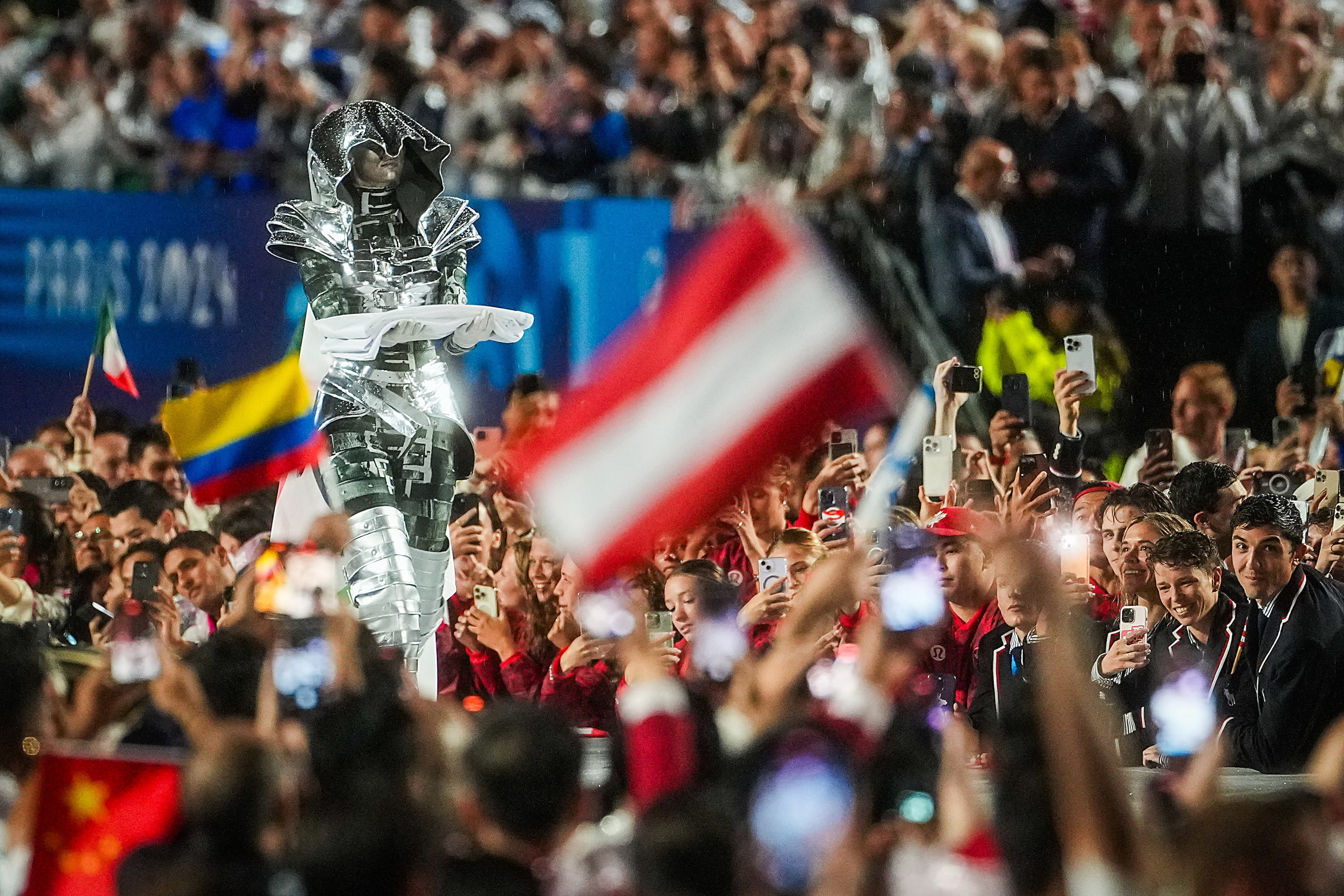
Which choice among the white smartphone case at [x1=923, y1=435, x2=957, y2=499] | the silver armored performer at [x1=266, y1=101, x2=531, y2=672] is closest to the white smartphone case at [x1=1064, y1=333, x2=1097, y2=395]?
the white smartphone case at [x1=923, y1=435, x2=957, y2=499]

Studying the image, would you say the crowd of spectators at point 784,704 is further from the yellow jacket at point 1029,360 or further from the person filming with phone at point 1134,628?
the yellow jacket at point 1029,360

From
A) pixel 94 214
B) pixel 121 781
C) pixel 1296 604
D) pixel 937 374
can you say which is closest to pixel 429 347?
pixel 937 374

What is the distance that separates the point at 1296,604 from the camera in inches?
263

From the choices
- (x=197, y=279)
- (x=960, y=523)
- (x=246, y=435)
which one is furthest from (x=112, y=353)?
(x=960, y=523)

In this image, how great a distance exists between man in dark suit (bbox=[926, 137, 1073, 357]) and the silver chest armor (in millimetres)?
3645

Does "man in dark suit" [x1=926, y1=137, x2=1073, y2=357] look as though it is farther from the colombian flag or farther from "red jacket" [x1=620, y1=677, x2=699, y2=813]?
"red jacket" [x1=620, y1=677, x2=699, y2=813]

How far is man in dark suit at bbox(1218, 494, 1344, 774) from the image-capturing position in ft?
21.6

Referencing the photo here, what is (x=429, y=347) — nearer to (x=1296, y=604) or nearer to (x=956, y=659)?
(x=956, y=659)

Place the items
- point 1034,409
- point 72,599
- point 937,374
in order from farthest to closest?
1. point 1034,409
2. point 72,599
3. point 937,374

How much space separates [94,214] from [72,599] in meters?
3.37

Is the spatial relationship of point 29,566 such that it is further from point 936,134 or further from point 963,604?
point 936,134

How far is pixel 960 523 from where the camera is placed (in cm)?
751

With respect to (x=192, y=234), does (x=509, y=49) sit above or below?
above

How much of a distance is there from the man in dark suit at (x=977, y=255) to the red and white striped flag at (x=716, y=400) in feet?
21.0
